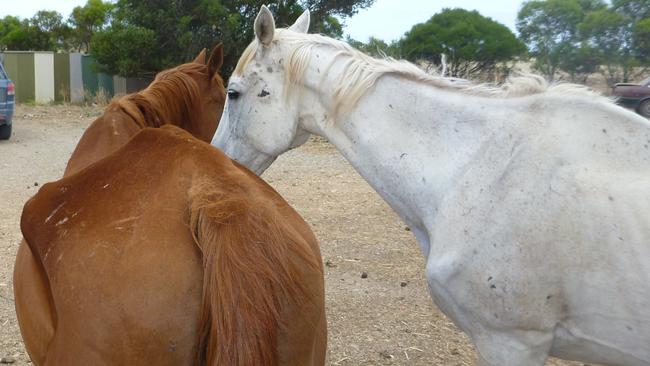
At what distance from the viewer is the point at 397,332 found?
395 cm

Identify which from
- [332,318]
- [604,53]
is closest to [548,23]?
[604,53]

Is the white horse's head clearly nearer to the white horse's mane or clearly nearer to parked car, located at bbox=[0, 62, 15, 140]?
the white horse's mane

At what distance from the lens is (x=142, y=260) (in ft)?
5.04

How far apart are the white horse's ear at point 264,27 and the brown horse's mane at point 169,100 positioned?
61 cm

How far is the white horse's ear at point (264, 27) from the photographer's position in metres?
2.41

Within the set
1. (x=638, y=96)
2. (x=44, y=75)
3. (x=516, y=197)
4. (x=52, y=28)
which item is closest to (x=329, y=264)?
(x=516, y=197)

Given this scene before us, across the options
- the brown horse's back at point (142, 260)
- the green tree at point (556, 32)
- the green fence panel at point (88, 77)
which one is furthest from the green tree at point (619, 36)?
the green fence panel at point (88, 77)

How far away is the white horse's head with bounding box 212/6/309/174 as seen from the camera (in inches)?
98.0

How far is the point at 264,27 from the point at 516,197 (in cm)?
118

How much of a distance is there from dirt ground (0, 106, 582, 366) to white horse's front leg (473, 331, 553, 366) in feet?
5.41

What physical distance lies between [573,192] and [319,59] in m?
1.08

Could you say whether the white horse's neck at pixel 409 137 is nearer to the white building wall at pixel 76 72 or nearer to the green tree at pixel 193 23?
the green tree at pixel 193 23

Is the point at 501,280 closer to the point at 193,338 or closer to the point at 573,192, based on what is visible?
the point at 573,192

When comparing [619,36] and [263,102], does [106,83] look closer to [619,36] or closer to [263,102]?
[619,36]
